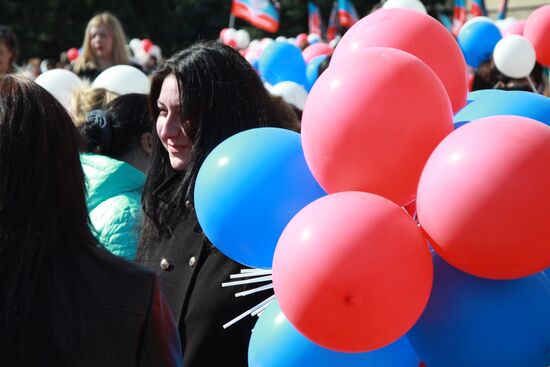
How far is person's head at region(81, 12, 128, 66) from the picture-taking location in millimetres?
6711

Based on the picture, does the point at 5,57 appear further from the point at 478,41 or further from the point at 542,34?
the point at 542,34

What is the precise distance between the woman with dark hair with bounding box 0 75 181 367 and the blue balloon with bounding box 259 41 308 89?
4635mm

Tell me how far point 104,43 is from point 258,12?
6.04 meters

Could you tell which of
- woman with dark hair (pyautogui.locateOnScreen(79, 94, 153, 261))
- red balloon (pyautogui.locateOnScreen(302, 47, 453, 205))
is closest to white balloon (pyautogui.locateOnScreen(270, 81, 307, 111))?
woman with dark hair (pyautogui.locateOnScreen(79, 94, 153, 261))

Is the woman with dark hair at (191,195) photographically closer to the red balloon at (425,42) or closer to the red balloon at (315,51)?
the red balloon at (425,42)

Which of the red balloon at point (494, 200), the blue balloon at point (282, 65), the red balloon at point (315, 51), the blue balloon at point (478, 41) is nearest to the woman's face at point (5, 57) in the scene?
the blue balloon at point (282, 65)

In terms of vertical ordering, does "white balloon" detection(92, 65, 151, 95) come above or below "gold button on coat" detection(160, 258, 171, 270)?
below

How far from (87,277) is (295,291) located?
15.3 inches

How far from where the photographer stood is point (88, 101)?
3928 millimetres

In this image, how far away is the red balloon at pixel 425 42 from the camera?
199cm

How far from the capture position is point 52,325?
156 cm

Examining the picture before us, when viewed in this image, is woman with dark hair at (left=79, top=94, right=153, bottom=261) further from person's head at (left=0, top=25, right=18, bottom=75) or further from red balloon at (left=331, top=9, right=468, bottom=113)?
person's head at (left=0, top=25, right=18, bottom=75)

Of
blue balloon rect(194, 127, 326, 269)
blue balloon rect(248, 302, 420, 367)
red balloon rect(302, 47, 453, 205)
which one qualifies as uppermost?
red balloon rect(302, 47, 453, 205)

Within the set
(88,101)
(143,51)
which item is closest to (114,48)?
(88,101)
